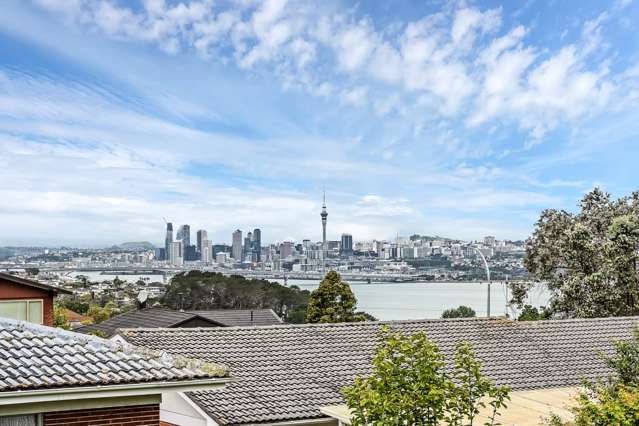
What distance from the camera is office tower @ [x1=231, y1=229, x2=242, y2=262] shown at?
325 feet

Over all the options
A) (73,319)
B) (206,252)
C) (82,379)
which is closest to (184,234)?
(206,252)

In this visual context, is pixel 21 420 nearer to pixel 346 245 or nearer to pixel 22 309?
pixel 22 309

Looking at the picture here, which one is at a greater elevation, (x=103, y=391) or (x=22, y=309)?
(x=103, y=391)

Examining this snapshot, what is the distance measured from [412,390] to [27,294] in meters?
12.3

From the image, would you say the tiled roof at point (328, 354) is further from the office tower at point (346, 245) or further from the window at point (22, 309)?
the office tower at point (346, 245)

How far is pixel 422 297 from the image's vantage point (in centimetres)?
6144

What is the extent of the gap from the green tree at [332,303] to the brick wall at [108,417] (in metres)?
26.8

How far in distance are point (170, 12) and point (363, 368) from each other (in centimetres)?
1708

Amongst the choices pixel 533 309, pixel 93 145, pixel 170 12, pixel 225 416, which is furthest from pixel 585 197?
pixel 93 145

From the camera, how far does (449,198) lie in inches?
2173

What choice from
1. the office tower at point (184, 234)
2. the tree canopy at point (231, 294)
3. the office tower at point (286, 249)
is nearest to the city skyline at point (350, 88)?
the tree canopy at point (231, 294)

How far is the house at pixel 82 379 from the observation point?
6.16 m

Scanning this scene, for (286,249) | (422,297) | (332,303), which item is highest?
(286,249)

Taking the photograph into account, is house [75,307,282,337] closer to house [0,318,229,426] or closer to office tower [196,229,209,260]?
house [0,318,229,426]
